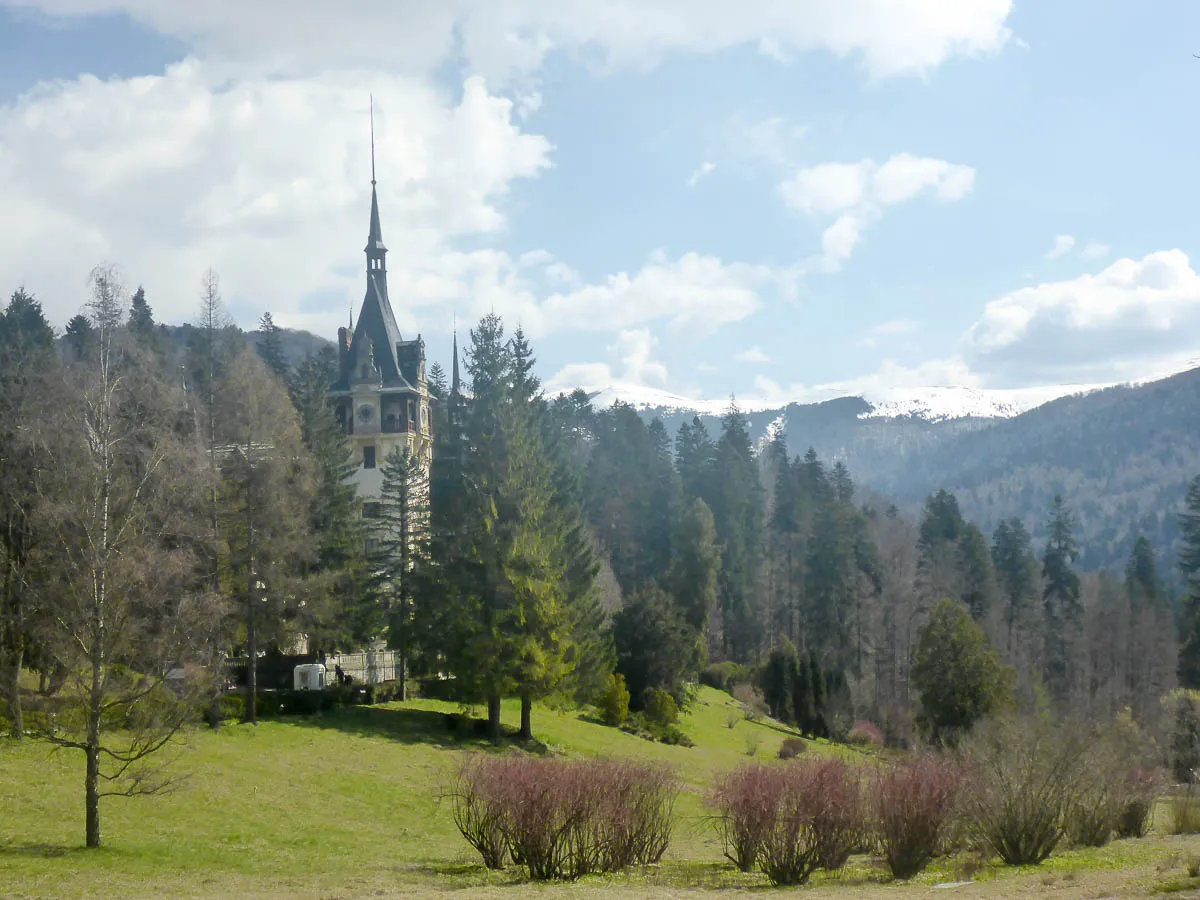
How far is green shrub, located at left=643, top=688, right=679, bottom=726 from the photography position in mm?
47438

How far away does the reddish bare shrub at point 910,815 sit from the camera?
55.7ft

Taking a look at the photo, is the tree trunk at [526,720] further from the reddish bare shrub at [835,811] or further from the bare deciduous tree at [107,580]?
the reddish bare shrub at [835,811]

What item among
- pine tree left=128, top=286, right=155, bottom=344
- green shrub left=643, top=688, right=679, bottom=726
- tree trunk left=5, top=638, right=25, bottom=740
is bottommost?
green shrub left=643, top=688, right=679, bottom=726

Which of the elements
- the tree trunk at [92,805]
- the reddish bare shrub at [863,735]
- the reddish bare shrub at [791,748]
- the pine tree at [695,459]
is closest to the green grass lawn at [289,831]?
the tree trunk at [92,805]

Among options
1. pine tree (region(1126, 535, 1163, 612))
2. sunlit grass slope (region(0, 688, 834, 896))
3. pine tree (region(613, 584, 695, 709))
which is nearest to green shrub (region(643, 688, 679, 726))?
pine tree (region(613, 584, 695, 709))

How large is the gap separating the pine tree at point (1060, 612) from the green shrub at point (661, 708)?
38.8m

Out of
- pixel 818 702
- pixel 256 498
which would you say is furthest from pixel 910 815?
pixel 818 702

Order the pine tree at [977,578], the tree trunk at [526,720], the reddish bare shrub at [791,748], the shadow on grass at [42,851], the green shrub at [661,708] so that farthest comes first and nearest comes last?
the pine tree at [977,578] < the green shrub at [661,708] < the reddish bare shrub at [791,748] < the tree trunk at [526,720] < the shadow on grass at [42,851]

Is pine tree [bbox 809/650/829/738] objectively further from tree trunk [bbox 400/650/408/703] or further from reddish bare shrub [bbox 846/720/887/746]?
tree trunk [bbox 400/650/408/703]

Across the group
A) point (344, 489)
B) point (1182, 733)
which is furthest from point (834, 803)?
point (344, 489)

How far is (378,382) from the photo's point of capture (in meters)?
72.8

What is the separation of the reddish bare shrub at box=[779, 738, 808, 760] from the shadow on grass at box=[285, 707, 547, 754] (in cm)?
1390

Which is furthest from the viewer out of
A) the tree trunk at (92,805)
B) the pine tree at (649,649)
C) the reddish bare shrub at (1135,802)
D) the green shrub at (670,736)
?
the pine tree at (649,649)

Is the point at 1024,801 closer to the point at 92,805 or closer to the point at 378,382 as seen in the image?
the point at 92,805
